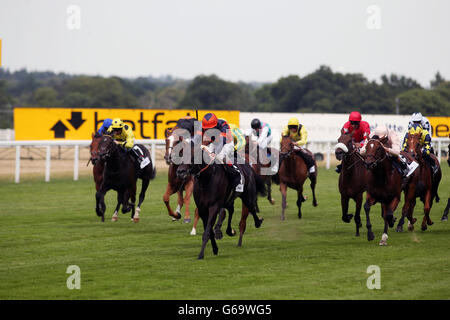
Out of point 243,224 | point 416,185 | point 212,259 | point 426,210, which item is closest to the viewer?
point 212,259

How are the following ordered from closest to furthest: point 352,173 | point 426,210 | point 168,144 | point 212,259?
point 212,259
point 352,173
point 426,210
point 168,144

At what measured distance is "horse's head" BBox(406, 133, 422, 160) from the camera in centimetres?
1268

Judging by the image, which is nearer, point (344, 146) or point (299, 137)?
point (344, 146)

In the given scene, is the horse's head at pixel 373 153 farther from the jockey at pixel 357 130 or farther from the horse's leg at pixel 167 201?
the horse's leg at pixel 167 201

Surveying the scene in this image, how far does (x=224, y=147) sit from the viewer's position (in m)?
10.4

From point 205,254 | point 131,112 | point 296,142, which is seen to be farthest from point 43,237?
point 131,112

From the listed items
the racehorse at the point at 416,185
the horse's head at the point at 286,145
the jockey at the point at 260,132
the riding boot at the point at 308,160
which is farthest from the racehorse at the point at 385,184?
the riding boot at the point at 308,160

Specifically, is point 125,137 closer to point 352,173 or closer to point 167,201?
point 167,201

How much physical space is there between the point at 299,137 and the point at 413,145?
3.03m

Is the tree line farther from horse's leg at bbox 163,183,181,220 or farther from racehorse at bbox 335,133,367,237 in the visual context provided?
racehorse at bbox 335,133,367,237

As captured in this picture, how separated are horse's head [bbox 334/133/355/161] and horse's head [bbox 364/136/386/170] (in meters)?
0.66

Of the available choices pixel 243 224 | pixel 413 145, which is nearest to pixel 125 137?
pixel 243 224

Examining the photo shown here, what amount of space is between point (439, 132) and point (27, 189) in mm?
20524

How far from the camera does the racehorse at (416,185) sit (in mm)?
12602
